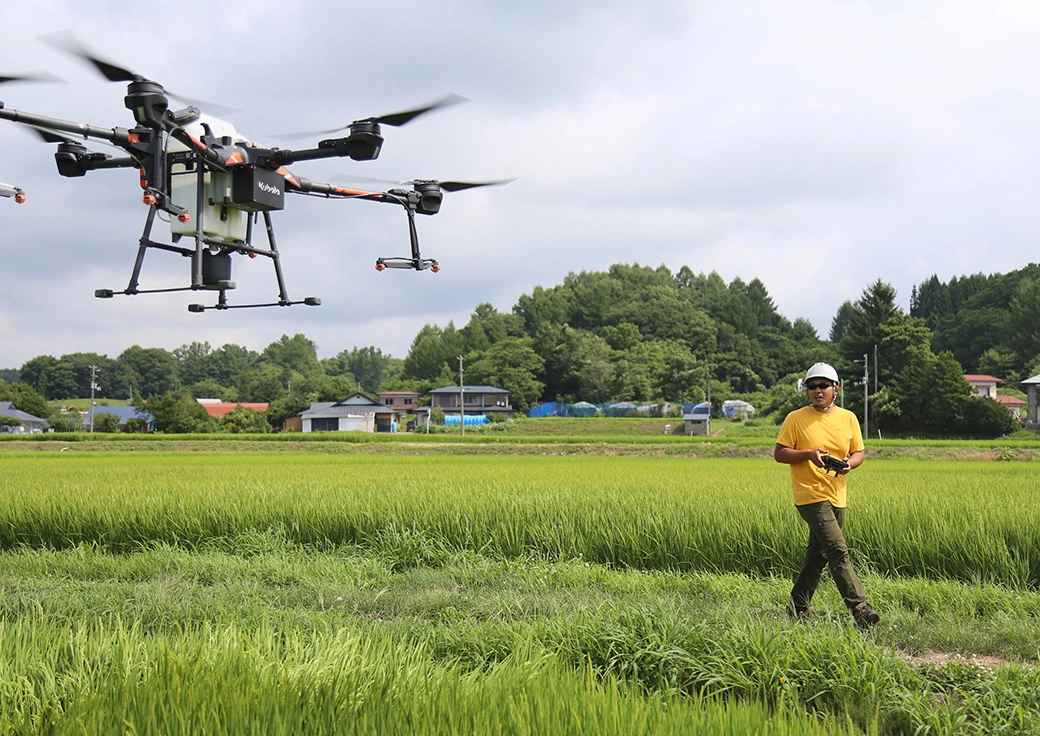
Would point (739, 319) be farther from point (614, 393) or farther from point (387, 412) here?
point (387, 412)

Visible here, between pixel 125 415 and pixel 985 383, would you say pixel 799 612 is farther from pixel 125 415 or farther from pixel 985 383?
pixel 125 415

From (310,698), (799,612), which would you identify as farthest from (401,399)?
(310,698)

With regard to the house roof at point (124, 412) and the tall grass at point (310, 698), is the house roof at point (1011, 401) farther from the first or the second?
the tall grass at point (310, 698)

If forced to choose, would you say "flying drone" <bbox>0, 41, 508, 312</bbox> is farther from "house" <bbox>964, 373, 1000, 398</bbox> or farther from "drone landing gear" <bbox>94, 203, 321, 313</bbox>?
"house" <bbox>964, 373, 1000, 398</bbox>

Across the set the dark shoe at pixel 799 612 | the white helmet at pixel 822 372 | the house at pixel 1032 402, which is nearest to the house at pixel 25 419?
the house at pixel 1032 402

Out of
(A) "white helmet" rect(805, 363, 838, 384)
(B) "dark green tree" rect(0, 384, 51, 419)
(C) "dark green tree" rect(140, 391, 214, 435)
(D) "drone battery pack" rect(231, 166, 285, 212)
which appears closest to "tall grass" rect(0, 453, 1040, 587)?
(A) "white helmet" rect(805, 363, 838, 384)
